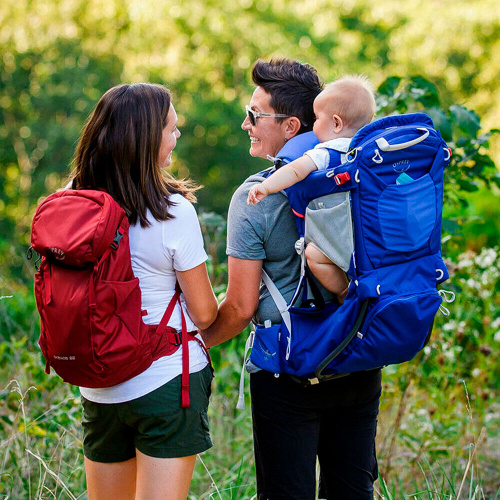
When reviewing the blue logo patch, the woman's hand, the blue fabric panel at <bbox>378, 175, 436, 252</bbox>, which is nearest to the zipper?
the blue fabric panel at <bbox>378, 175, 436, 252</bbox>

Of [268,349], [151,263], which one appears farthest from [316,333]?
[151,263]

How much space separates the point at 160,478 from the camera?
1.85 metres

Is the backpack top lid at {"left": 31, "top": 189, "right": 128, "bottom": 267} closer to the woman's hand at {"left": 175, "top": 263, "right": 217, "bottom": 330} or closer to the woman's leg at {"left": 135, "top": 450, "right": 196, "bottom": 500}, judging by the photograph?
the woman's hand at {"left": 175, "top": 263, "right": 217, "bottom": 330}

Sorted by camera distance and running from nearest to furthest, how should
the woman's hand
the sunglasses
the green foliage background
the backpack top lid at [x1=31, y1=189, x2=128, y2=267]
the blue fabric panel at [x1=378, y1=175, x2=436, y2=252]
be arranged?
the backpack top lid at [x1=31, y1=189, x2=128, y2=267] → the blue fabric panel at [x1=378, y1=175, x2=436, y2=252] → the woman's hand → the sunglasses → the green foliage background

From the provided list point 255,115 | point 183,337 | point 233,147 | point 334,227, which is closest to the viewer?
point 334,227

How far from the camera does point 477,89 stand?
2745 centimetres

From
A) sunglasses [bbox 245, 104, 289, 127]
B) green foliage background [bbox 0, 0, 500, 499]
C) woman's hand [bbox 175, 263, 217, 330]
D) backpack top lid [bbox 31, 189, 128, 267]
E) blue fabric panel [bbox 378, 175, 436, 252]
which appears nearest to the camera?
backpack top lid [bbox 31, 189, 128, 267]

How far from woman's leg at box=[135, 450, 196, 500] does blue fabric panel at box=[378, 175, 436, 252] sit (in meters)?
0.87

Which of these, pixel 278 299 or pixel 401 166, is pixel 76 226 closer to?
pixel 278 299

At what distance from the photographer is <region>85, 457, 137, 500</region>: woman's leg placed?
1.96 meters

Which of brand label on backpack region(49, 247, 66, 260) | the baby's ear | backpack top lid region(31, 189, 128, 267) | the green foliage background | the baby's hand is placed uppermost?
the baby's ear

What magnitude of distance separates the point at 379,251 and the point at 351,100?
0.51 metres

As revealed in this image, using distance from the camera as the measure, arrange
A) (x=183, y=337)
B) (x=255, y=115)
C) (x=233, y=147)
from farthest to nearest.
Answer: (x=233, y=147)
(x=255, y=115)
(x=183, y=337)

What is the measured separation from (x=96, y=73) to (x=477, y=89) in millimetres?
16023
